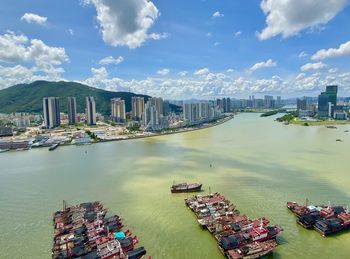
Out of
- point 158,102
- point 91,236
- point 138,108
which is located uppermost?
point 158,102

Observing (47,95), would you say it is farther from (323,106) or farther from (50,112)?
(323,106)

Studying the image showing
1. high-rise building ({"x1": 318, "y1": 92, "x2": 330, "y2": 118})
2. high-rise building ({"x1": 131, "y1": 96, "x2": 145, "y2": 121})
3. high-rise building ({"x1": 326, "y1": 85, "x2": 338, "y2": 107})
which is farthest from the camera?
high-rise building ({"x1": 326, "y1": 85, "x2": 338, "y2": 107})

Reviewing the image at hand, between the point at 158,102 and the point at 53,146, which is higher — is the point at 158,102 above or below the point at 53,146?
above

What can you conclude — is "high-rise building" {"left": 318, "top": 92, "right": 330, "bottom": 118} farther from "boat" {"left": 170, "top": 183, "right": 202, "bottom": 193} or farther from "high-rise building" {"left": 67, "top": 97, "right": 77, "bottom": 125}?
"boat" {"left": 170, "top": 183, "right": 202, "bottom": 193}

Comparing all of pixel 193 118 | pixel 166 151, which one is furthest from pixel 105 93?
pixel 166 151

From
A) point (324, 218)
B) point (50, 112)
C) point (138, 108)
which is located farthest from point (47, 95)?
point (324, 218)

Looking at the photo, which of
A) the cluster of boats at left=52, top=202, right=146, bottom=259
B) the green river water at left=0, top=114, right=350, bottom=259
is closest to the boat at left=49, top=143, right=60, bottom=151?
the green river water at left=0, top=114, right=350, bottom=259

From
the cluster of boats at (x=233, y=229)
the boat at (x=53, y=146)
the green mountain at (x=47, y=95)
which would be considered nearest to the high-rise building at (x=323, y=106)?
the green mountain at (x=47, y=95)

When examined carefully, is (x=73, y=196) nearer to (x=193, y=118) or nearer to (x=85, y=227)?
(x=85, y=227)
